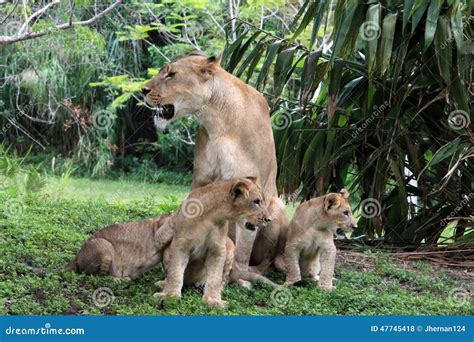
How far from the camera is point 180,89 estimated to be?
6812 millimetres

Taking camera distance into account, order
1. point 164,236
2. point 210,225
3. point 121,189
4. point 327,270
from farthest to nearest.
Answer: point 121,189
point 327,270
point 164,236
point 210,225

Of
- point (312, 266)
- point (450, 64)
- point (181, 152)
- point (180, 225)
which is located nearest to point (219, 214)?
point (180, 225)

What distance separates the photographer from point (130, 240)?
6566 mm

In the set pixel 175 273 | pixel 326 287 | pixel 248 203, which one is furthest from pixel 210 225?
pixel 326 287

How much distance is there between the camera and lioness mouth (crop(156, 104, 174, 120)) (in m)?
6.87

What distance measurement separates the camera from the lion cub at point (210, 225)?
605cm

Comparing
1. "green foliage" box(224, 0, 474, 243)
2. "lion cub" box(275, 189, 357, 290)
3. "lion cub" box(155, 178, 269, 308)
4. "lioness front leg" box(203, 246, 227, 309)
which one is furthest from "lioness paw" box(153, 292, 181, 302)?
"green foliage" box(224, 0, 474, 243)

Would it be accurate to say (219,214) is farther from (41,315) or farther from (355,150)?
(355,150)

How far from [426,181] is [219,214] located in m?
3.52

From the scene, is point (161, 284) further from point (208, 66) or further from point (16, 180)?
point (16, 180)

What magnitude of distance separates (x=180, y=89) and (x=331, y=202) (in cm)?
141

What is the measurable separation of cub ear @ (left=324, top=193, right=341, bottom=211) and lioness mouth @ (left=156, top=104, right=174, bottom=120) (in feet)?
4.36

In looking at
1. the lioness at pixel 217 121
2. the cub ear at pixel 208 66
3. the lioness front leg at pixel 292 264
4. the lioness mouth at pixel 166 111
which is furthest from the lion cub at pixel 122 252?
the cub ear at pixel 208 66

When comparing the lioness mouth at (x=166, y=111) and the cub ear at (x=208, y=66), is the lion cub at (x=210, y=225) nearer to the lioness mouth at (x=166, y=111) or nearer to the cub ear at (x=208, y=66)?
the lioness mouth at (x=166, y=111)
